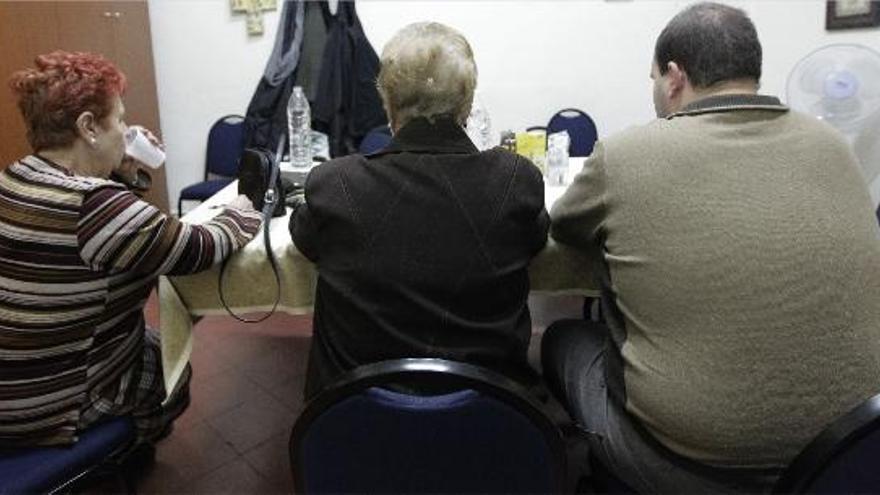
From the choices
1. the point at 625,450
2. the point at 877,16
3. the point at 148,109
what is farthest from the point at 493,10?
the point at 625,450

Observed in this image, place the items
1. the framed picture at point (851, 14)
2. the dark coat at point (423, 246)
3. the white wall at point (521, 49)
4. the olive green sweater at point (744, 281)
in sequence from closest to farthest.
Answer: the olive green sweater at point (744, 281), the dark coat at point (423, 246), the framed picture at point (851, 14), the white wall at point (521, 49)

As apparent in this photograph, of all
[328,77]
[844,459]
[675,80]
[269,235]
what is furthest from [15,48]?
[844,459]

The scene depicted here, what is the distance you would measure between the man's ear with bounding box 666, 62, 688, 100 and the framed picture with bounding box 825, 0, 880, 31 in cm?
248

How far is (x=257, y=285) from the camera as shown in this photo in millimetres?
1305

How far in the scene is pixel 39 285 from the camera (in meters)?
1.14

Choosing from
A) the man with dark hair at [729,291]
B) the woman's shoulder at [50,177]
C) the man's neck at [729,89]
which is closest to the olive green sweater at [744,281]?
the man with dark hair at [729,291]

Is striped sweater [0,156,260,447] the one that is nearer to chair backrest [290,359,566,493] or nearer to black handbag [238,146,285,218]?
black handbag [238,146,285,218]

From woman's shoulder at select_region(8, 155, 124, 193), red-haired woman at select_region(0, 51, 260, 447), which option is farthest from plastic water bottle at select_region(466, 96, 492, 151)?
woman's shoulder at select_region(8, 155, 124, 193)

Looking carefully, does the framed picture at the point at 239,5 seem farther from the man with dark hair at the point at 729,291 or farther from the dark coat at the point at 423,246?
the man with dark hair at the point at 729,291

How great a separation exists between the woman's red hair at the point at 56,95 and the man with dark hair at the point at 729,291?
997 mm

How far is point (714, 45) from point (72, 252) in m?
1.25

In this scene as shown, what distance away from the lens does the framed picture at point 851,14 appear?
9.81 ft

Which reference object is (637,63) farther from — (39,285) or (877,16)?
(39,285)

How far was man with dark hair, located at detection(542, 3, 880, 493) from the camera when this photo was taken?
0.88m
